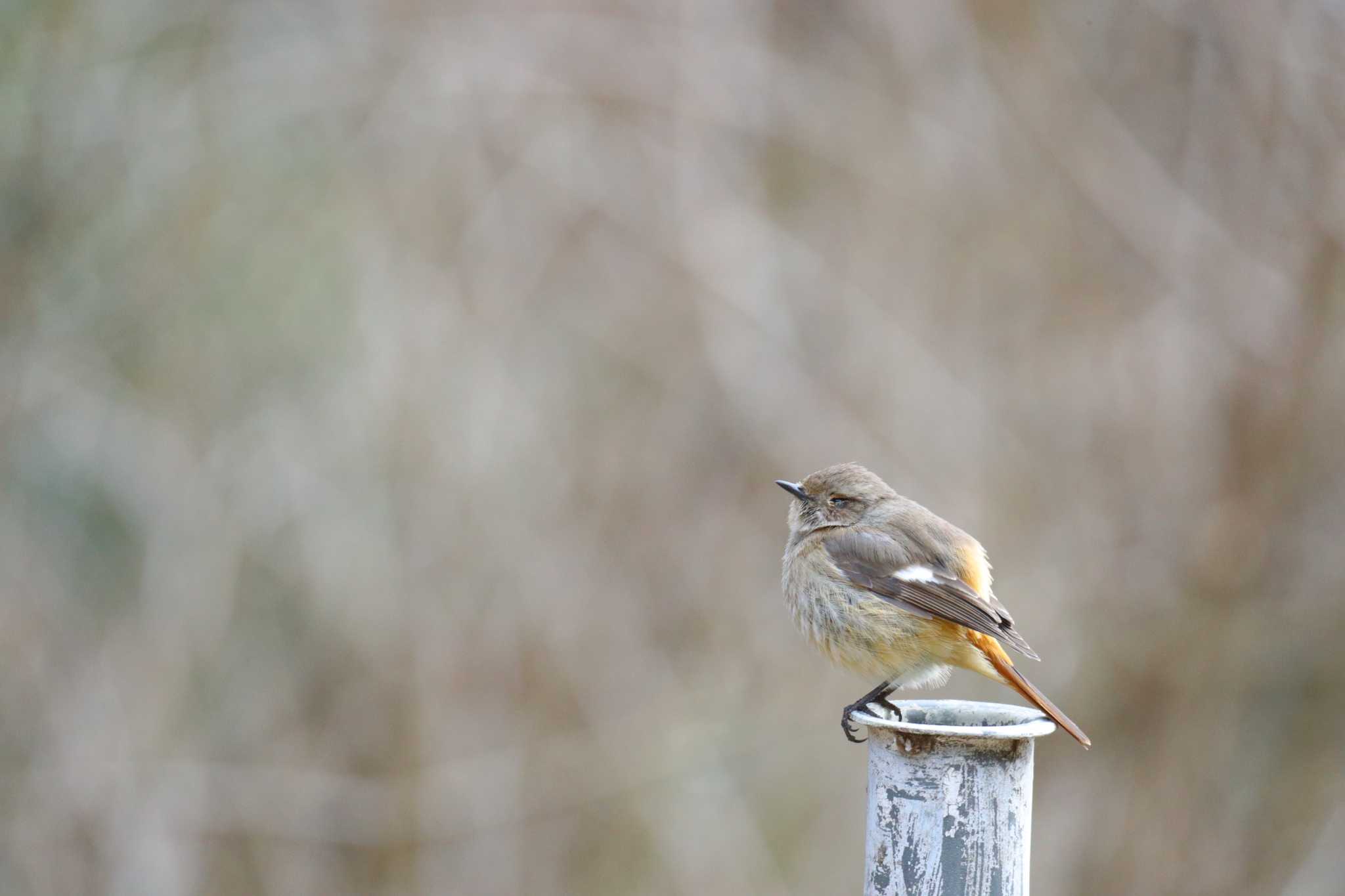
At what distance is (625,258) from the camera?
711 centimetres

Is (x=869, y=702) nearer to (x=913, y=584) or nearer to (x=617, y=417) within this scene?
(x=913, y=584)

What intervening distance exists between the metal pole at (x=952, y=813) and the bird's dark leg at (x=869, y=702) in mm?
332

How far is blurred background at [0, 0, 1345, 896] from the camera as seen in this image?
5.98 meters

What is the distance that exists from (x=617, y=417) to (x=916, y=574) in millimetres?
3816

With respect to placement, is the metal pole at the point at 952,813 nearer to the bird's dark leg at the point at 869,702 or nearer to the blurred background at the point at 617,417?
the bird's dark leg at the point at 869,702

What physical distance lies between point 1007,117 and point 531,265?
2.61 metres

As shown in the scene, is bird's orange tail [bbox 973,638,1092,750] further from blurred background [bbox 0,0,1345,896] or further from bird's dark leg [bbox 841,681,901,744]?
blurred background [bbox 0,0,1345,896]

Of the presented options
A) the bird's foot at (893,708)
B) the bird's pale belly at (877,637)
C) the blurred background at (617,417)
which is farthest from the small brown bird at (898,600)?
the blurred background at (617,417)

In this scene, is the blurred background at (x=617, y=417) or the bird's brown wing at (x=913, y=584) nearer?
the bird's brown wing at (x=913, y=584)

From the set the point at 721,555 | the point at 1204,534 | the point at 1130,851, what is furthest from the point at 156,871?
the point at 1204,534

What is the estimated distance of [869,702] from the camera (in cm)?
323

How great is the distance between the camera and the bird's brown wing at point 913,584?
3.28 metres

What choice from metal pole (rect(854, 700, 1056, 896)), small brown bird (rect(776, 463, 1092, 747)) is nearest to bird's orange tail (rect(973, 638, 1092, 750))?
small brown bird (rect(776, 463, 1092, 747))

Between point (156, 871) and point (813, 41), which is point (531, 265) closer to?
point (813, 41)
